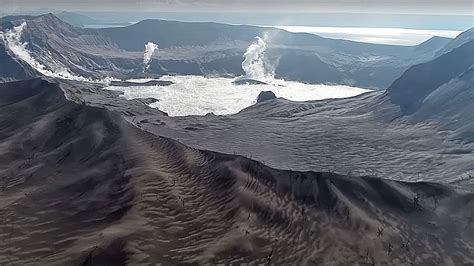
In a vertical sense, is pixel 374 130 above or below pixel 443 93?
below

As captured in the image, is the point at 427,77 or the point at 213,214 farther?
the point at 427,77

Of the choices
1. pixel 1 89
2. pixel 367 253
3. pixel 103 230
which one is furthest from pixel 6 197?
pixel 1 89

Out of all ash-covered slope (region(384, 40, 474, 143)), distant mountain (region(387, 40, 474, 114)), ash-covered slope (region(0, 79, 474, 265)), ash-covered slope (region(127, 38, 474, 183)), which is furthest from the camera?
distant mountain (region(387, 40, 474, 114))

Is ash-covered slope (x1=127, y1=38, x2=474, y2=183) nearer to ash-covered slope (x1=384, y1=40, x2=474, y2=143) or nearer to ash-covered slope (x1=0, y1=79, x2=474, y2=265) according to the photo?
ash-covered slope (x1=384, y1=40, x2=474, y2=143)

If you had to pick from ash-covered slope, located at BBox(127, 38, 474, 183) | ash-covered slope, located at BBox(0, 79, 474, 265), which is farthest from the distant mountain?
ash-covered slope, located at BBox(0, 79, 474, 265)

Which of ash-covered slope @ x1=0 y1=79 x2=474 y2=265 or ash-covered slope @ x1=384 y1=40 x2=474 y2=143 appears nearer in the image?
ash-covered slope @ x1=0 y1=79 x2=474 y2=265

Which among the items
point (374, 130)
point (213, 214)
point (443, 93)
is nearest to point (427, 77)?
point (443, 93)

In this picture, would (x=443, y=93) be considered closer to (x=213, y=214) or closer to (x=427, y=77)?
(x=427, y=77)

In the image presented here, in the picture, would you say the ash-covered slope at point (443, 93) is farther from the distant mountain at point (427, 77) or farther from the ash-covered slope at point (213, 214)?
the ash-covered slope at point (213, 214)

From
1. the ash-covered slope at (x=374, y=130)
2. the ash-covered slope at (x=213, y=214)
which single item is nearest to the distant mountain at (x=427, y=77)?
the ash-covered slope at (x=374, y=130)
